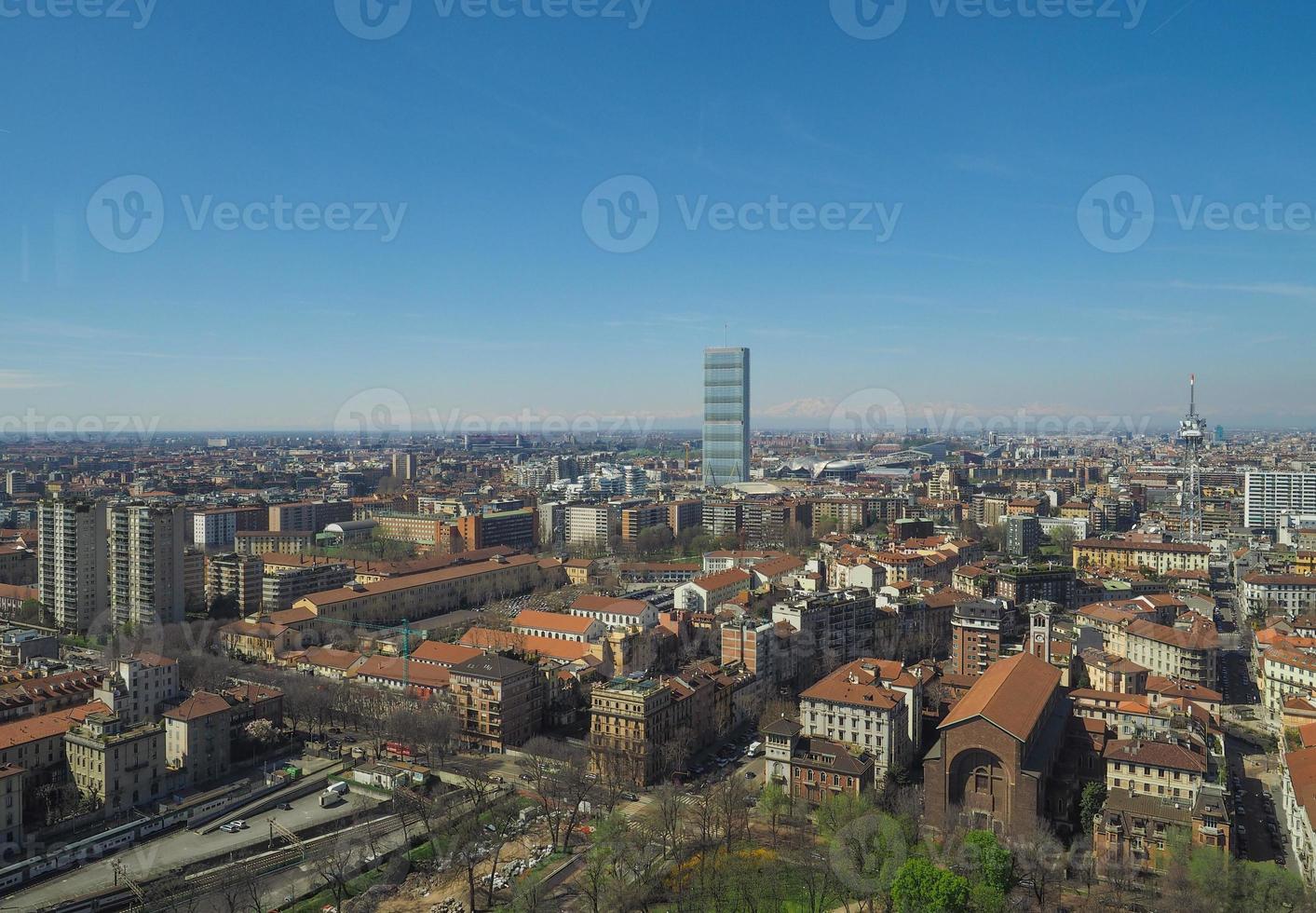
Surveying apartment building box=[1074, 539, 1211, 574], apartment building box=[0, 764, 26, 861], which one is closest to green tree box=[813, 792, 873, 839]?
apartment building box=[0, 764, 26, 861]

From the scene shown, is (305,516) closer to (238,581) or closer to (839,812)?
Answer: (238,581)

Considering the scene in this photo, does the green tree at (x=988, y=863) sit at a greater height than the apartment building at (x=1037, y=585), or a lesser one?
lesser

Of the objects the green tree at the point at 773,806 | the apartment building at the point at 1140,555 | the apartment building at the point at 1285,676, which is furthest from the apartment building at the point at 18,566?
the apartment building at the point at 1140,555

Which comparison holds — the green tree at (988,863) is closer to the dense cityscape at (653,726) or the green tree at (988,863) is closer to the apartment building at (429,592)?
the dense cityscape at (653,726)

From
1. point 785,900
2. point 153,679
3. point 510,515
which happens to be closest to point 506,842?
point 785,900

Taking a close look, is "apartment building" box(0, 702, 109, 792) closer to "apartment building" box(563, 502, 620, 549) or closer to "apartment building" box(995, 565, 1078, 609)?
"apartment building" box(995, 565, 1078, 609)

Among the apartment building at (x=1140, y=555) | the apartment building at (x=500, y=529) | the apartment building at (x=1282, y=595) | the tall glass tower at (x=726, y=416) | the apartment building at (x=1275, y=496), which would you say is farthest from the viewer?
the tall glass tower at (x=726, y=416)

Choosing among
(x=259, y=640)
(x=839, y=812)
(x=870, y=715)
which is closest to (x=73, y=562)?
(x=259, y=640)
